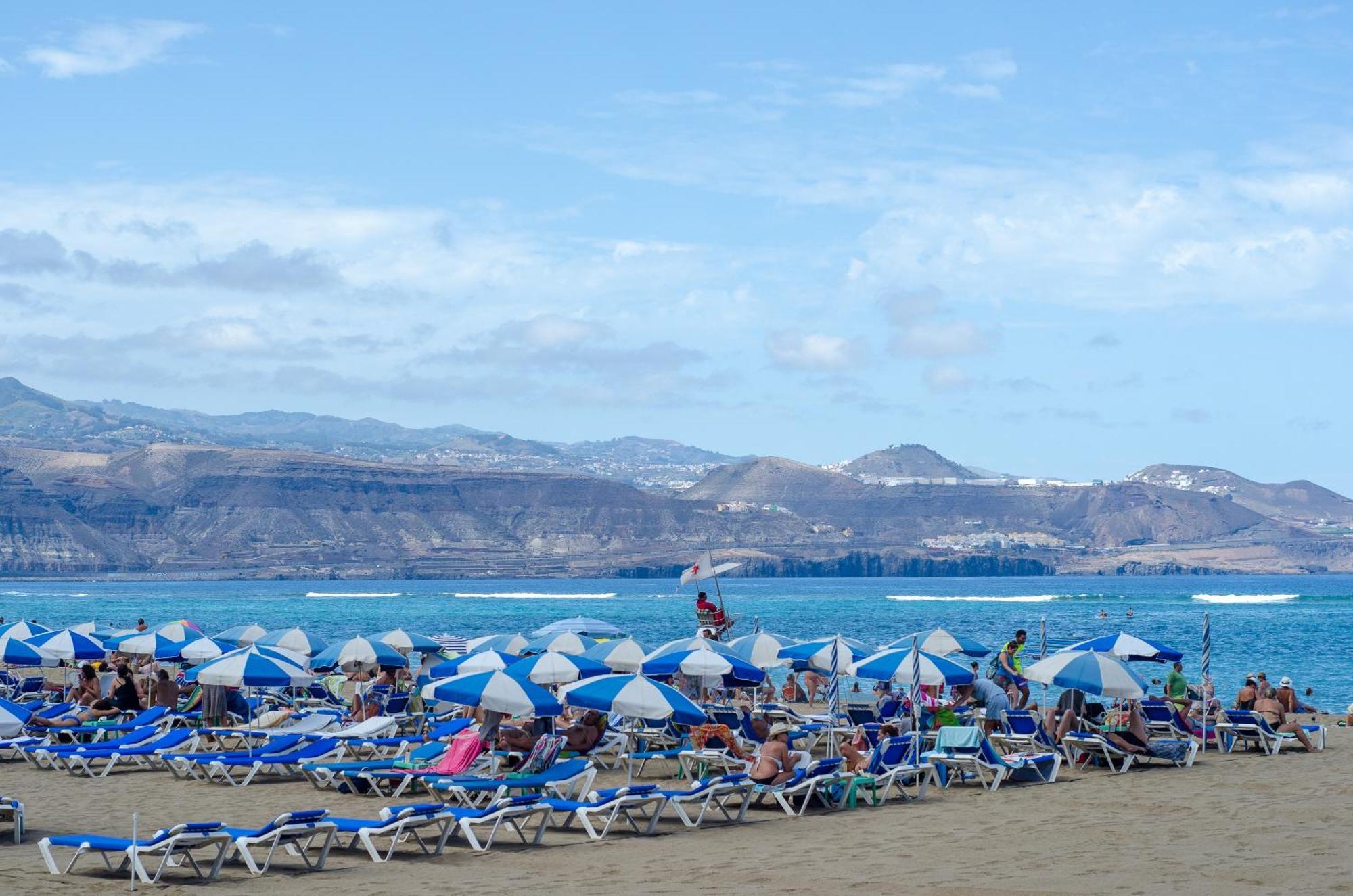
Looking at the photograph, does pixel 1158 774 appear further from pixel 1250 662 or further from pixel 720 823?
pixel 1250 662

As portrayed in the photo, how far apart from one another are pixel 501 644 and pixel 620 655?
15.3 ft

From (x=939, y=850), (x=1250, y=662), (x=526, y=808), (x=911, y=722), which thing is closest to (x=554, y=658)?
(x=911, y=722)

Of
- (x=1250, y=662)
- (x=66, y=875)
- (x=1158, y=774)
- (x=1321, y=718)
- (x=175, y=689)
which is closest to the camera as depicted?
(x=66, y=875)

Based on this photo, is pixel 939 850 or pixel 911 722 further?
pixel 911 722

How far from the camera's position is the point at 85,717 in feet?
62.7

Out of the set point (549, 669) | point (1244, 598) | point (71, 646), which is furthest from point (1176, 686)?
point (1244, 598)

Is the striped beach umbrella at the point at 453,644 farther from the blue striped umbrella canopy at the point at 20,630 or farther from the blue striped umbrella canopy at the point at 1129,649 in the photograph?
the blue striped umbrella canopy at the point at 1129,649

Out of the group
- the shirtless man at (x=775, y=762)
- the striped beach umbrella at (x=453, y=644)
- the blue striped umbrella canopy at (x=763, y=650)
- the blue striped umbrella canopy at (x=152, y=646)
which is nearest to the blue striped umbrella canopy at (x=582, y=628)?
the striped beach umbrella at (x=453, y=644)

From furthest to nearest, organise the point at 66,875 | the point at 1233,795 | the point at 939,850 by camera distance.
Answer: the point at 1233,795, the point at 939,850, the point at 66,875

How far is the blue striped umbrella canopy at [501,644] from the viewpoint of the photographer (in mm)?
23469

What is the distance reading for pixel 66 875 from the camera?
996 cm

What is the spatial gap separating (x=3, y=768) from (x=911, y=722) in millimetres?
9862

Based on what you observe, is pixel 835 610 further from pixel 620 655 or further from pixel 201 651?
pixel 620 655

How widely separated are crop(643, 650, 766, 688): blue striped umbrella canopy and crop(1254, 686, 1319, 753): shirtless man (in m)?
6.08
